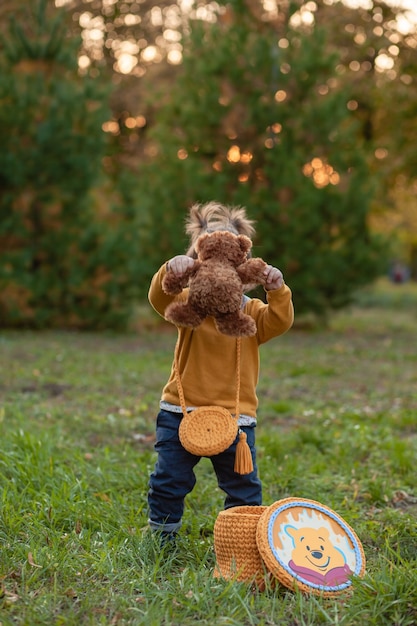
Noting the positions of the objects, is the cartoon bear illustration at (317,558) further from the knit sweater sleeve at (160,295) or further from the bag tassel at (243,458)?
the knit sweater sleeve at (160,295)

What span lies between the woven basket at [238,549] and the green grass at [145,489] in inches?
4.0

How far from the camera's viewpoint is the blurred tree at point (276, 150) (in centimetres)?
1206

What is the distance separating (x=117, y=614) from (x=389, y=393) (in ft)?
16.1

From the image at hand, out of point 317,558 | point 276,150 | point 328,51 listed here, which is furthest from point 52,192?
point 317,558

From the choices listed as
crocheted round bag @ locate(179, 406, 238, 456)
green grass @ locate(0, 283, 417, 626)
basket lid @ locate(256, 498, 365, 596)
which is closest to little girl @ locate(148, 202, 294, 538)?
crocheted round bag @ locate(179, 406, 238, 456)

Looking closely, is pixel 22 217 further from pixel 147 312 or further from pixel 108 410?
pixel 108 410

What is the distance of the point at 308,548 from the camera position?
2977 millimetres

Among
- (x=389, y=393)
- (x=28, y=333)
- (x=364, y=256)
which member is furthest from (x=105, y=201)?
(x=389, y=393)

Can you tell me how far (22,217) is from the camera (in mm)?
11984

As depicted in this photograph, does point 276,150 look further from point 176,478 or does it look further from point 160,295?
point 176,478

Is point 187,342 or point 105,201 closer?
point 187,342

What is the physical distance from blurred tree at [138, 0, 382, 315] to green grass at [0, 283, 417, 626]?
3.78 metres

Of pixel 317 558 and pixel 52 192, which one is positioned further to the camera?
pixel 52 192

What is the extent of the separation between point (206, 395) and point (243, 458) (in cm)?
32
